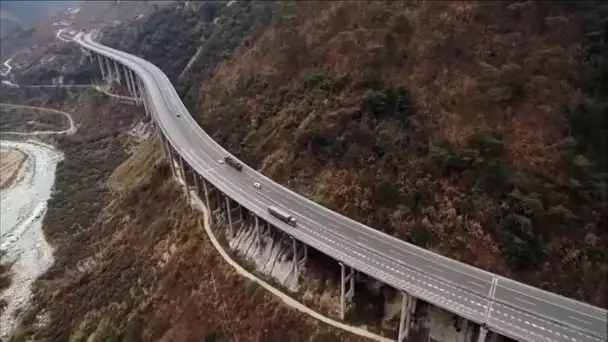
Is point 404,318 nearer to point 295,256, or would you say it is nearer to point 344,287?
point 344,287

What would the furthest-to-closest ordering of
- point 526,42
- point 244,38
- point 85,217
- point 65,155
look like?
point 65,155
point 244,38
point 85,217
point 526,42

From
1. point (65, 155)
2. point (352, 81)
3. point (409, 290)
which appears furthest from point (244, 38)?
point (409, 290)

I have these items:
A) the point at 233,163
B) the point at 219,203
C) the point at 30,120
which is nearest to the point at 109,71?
the point at 30,120

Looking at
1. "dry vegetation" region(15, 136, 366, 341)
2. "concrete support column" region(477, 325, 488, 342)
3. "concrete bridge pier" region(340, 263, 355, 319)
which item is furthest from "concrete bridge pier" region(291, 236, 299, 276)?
"concrete support column" region(477, 325, 488, 342)

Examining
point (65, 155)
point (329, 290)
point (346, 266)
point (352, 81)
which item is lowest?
point (65, 155)

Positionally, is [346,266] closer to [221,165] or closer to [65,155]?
[221,165]
